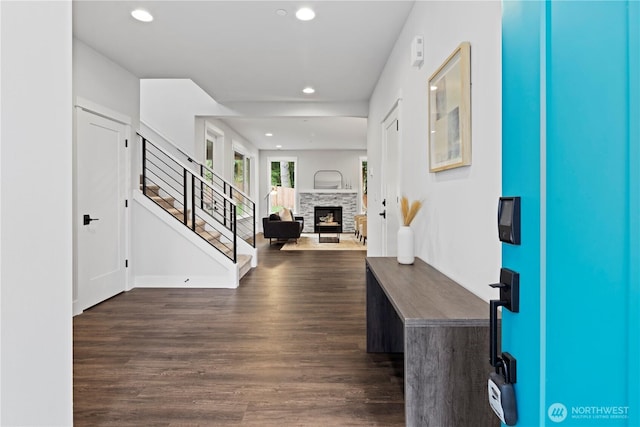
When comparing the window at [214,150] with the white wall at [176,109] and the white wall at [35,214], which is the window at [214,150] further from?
the white wall at [35,214]

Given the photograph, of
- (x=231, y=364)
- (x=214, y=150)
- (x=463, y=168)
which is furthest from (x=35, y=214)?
(x=214, y=150)

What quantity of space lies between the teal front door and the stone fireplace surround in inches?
457

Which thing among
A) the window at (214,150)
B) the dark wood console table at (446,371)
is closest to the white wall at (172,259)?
the window at (214,150)

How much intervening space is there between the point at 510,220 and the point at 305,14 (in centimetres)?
300

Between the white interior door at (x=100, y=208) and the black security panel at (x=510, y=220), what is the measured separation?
399cm

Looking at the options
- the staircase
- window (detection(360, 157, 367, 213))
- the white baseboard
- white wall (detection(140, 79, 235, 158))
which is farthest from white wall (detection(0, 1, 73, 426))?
window (detection(360, 157, 367, 213))

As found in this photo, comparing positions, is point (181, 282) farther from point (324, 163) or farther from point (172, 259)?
point (324, 163)

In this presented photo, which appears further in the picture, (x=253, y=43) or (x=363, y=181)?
(x=363, y=181)

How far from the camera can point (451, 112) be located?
2.11 metres

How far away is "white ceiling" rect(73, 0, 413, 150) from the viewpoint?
10.3ft

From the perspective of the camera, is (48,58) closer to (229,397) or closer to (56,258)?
(56,258)

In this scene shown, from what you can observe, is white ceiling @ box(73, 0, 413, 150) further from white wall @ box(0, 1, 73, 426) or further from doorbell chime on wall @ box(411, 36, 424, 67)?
white wall @ box(0, 1, 73, 426)

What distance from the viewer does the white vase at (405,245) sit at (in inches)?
96.2

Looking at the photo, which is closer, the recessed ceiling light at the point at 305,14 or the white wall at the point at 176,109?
the recessed ceiling light at the point at 305,14
